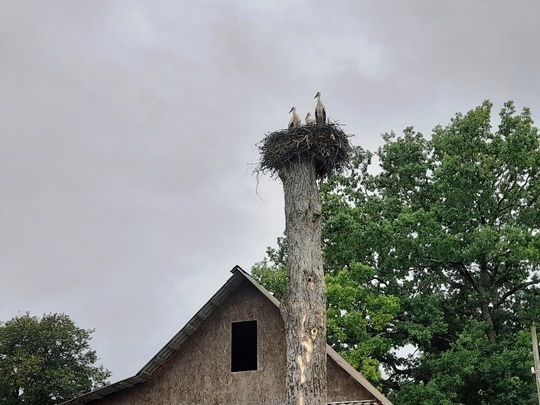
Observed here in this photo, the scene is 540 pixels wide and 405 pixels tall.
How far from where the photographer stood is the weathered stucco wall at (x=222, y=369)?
48.4 feet

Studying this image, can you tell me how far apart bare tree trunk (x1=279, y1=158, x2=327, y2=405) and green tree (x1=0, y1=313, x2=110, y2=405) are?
22579mm

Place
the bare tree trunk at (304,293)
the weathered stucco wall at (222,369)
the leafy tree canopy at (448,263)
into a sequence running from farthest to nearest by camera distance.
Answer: the leafy tree canopy at (448,263), the weathered stucco wall at (222,369), the bare tree trunk at (304,293)

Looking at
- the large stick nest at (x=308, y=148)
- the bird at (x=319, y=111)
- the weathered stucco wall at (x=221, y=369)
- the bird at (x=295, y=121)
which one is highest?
the bird at (x=319, y=111)

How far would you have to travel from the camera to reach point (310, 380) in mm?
10281

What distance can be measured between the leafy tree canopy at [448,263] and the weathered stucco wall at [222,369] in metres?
6.67

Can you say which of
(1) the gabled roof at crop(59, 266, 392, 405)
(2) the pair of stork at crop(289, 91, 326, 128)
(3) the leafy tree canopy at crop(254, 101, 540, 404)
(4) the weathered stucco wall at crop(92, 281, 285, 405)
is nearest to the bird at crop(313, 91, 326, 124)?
(2) the pair of stork at crop(289, 91, 326, 128)

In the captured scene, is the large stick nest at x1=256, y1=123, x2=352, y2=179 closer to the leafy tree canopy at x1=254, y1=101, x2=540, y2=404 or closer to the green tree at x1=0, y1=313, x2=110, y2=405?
the leafy tree canopy at x1=254, y1=101, x2=540, y2=404

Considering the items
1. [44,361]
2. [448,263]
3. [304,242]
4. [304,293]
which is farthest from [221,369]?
[44,361]

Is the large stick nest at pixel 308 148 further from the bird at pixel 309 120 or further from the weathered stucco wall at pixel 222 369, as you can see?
the weathered stucco wall at pixel 222 369

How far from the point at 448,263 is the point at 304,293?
14816 mm

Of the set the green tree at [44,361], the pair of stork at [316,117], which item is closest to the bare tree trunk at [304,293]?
the pair of stork at [316,117]

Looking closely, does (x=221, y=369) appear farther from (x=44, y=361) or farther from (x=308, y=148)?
(x=44, y=361)

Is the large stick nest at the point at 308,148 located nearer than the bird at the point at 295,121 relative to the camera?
Yes

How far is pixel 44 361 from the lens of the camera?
103ft
